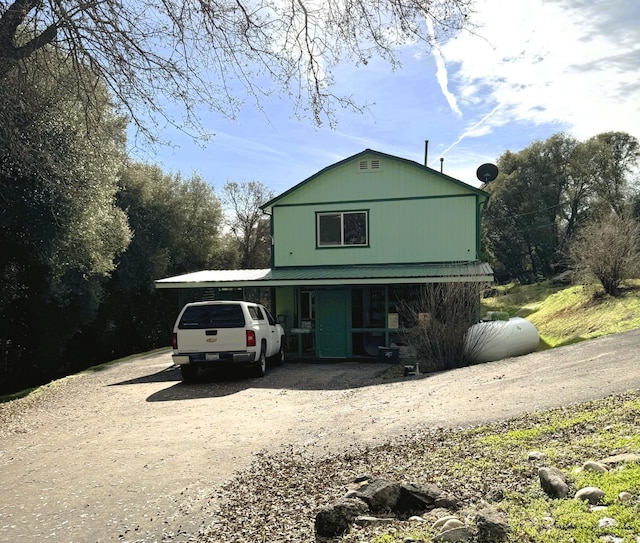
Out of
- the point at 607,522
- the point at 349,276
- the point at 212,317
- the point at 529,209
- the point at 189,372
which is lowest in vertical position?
the point at 189,372

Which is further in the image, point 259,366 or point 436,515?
point 259,366

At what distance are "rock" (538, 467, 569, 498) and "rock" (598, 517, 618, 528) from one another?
1.77ft

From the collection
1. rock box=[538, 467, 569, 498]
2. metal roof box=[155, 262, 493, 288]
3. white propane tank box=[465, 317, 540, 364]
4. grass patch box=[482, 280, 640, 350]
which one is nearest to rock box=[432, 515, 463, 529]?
rock box=[538, 467, 569, 498]

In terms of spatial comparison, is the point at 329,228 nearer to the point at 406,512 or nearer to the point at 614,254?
the point at 614,254

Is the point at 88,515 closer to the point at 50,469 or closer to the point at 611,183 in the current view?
the point at 50,469

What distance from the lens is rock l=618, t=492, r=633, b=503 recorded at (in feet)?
11.5

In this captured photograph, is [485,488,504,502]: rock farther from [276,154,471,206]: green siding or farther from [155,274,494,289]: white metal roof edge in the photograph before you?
[276,154,471,206]: green siding

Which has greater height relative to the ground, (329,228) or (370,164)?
(370,164)

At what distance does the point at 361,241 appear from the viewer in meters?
18.9

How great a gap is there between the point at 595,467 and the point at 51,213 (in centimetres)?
1274

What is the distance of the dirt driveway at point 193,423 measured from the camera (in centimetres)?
496

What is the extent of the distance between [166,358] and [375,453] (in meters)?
13.7

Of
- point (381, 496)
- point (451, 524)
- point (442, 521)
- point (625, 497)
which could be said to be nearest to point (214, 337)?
point (381, 496)

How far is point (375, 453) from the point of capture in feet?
20.2
